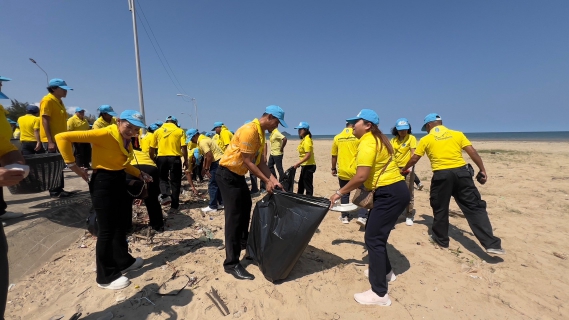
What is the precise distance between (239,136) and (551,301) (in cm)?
370

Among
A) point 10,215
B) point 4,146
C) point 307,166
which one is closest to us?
point 4,146

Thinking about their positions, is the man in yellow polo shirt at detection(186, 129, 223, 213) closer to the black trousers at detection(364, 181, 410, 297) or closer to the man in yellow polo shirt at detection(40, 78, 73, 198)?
the man in yellow polo shirt at detection(40, 78, 73, 198)

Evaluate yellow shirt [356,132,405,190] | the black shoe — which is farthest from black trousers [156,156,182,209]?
yellow shirt [356,132,405,190]

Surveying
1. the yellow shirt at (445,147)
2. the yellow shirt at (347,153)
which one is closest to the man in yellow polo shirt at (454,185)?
the yellow shirt at (445,147)

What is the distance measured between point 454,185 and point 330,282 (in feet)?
7.25

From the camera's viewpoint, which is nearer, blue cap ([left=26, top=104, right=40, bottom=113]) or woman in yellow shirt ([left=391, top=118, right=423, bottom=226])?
woman in yellow shirt ([left=391, top=118, right=423, bottom=226])

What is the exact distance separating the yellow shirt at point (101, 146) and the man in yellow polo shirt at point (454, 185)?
12.4ft

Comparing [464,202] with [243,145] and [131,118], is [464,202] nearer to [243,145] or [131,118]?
[243,145]

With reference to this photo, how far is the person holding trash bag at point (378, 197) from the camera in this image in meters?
2.51

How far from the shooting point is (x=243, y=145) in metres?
2.69

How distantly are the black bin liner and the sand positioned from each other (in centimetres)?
140

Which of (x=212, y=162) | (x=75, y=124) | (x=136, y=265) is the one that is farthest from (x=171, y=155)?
(x=75, y=124)

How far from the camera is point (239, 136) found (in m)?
2.78

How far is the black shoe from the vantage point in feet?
9.27
